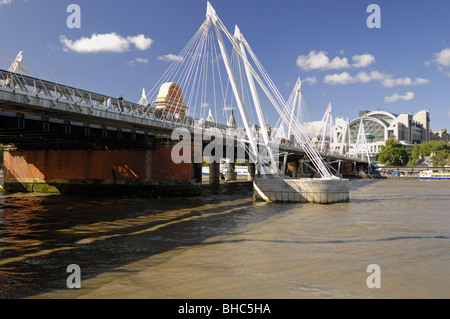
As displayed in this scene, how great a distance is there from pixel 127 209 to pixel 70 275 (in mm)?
17027

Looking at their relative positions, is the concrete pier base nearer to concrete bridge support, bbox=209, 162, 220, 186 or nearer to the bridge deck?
the bridge deck

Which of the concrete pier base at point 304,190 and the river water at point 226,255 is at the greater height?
the concrete pier base at point 304,190

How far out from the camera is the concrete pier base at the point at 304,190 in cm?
2856

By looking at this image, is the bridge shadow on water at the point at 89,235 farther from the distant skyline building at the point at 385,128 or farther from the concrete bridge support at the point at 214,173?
the distant skyline building at the point at 385,128

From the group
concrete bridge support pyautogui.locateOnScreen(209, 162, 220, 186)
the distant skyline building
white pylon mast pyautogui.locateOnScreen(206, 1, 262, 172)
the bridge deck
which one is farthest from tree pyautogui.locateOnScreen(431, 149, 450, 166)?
the bridge deck

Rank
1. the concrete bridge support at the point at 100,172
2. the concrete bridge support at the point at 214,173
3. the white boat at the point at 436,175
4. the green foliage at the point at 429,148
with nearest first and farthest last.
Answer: the concrete bridge support at the point at 100,172 → the concrete bridge support at the point at 214,173 → the white boat at the point at 436,175 → the green foliage at the point at 429,148

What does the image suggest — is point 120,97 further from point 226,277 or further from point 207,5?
point 226,277

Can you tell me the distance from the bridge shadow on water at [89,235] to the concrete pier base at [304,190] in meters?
4.12

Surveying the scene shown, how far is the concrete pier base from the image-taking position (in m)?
28.6

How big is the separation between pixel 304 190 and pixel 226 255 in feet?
57.7

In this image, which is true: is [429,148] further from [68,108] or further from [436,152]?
[68,108]

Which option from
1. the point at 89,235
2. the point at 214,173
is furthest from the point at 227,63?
the point at 214,173

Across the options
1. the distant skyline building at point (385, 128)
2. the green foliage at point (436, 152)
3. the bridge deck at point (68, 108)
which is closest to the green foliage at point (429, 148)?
the green foliage at point (436, 152)

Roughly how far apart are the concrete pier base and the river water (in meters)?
5.64
